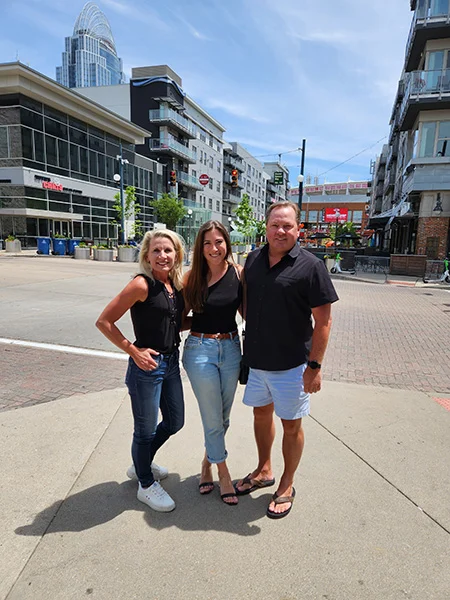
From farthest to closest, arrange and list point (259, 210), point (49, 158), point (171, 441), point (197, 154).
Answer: point (259, 210)
point (197, 154)
point (49, 158)
point (171, 441)

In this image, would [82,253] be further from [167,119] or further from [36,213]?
[167,119]

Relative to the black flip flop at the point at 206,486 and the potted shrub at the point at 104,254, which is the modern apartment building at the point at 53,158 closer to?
the potted shrub at the point at 104,254

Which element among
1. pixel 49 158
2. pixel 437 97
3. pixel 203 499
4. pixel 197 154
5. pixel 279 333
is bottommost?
pixel 203 499

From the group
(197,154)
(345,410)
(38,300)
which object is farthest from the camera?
(197,154)

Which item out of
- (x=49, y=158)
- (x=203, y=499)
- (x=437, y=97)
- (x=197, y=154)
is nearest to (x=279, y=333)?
(x=203, y=499)

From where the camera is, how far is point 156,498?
2.48 meters

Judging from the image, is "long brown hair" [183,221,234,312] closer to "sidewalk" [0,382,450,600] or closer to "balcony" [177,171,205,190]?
"sidewalk" [0,382,450,600]

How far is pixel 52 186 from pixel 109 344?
88.7 feet

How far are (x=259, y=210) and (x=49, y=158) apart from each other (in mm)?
65050

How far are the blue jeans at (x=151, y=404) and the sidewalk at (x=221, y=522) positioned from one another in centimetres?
34

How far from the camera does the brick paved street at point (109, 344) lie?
4.59 m


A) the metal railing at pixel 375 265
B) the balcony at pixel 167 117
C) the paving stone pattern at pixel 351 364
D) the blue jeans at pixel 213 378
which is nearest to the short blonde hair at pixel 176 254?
the blue jeans at pixel 213 378

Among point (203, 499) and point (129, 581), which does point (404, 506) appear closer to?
point (203, 499)

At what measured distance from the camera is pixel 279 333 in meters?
2.35
